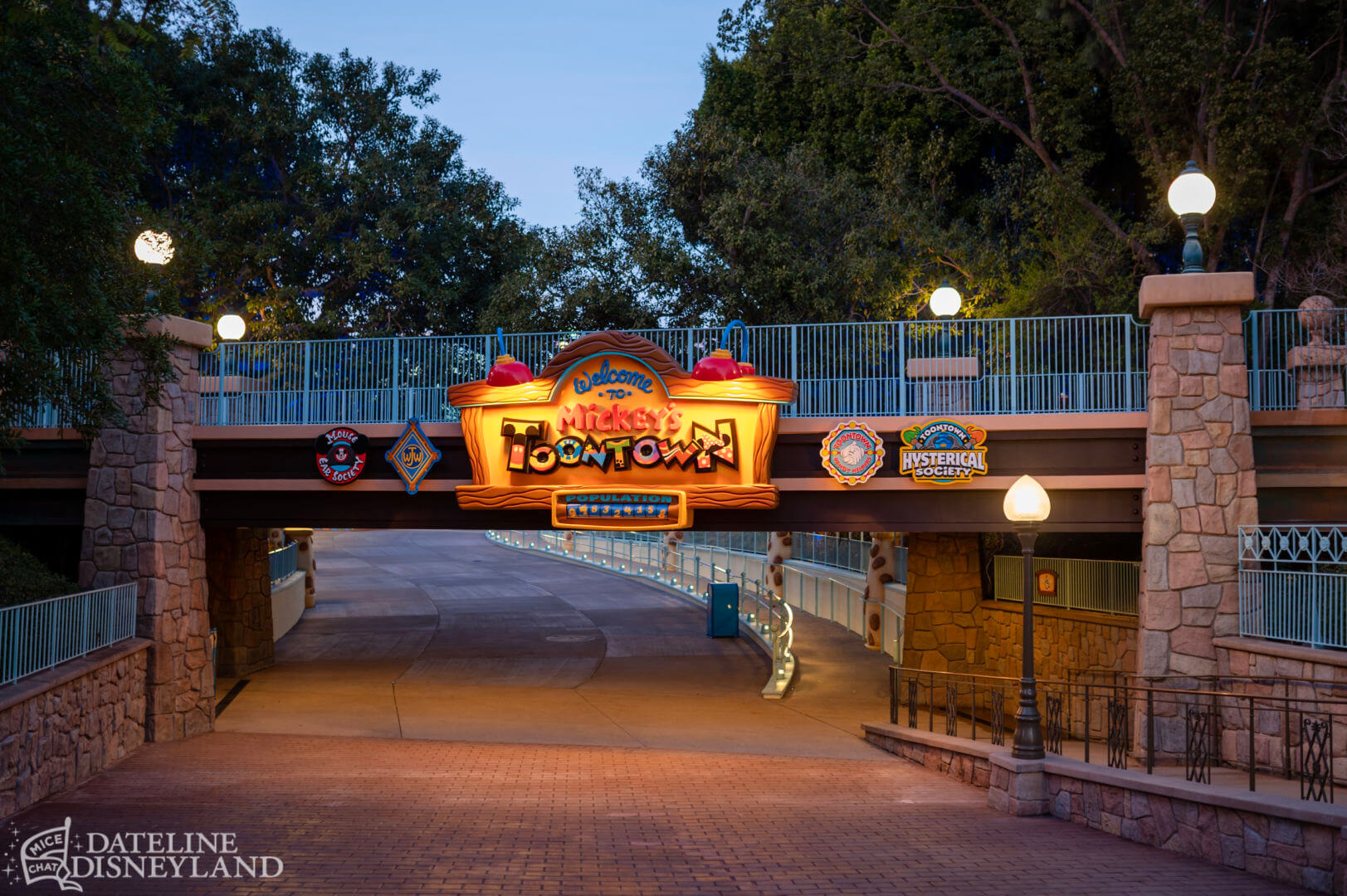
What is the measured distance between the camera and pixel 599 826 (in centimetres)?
1095

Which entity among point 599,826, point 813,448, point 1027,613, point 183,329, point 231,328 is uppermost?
point 231,328

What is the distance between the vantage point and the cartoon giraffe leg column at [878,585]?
92.9 feet

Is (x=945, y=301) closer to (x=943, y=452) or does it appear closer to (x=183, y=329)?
(x=943, y=452)

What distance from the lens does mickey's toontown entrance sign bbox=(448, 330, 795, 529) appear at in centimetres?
1764

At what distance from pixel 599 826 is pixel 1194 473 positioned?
1048 centimetres

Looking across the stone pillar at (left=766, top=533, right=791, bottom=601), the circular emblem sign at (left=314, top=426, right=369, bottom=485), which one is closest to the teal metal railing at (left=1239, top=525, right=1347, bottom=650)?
the circular emblem sign at (left=314, top=426, right=369, bottom=485)

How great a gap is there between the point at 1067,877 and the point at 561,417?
11.1 metres

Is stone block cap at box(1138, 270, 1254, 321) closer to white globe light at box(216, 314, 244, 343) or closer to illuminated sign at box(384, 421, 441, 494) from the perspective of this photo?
illuminated sign at box(384, 421, 441, 494)

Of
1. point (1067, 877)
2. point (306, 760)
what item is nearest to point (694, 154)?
point (306, 760)

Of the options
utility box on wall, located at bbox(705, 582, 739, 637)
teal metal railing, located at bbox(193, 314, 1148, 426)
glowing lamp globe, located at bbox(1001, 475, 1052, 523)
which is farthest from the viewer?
utility box on wall, located at bbox(705, 582, 739, 637)

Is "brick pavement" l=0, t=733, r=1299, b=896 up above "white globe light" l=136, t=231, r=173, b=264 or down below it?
below

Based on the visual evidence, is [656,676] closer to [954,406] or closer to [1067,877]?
[954,406]

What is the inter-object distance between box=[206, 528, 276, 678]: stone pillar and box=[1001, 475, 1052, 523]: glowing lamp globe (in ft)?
53.9

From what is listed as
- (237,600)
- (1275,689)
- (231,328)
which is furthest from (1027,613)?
(237,600)
